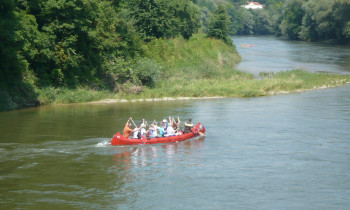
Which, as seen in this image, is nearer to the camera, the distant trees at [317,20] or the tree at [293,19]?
the distant trees at [317,20]

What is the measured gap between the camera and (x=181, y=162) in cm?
2348

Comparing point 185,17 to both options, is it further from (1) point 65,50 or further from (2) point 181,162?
(2) point 181,162

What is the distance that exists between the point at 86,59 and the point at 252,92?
48.3ft

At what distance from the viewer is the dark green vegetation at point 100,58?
→ 34688 mm

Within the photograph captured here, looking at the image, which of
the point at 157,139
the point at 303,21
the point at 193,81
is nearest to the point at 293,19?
the point at 303,21

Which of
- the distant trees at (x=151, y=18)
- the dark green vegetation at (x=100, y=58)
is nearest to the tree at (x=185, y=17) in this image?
the dark green vegetation at (x=100, y=58)

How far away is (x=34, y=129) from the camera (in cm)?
2895

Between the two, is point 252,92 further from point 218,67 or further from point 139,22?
point 139,22

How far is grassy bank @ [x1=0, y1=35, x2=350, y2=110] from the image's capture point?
3843cm

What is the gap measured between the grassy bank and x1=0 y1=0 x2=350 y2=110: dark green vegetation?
87 mm

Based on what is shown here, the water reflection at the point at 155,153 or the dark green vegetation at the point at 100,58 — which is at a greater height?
the dark green vegetation at the point at 100,58

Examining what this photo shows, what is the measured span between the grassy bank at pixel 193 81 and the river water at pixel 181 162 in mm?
2988

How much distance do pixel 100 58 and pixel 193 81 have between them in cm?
922

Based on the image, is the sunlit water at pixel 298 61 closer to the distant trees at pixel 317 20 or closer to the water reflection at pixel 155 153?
the distant trees at pixel 317 20
